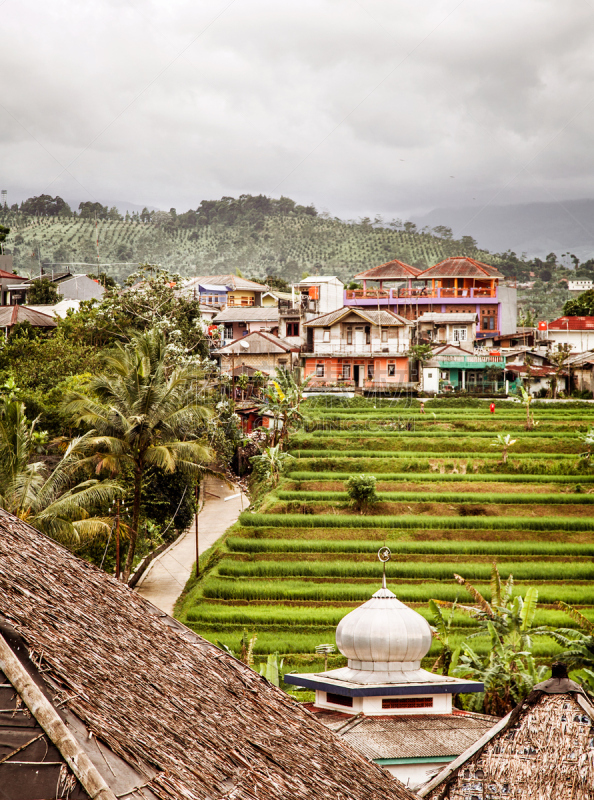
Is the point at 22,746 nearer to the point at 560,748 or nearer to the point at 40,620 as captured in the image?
the point at 40,620

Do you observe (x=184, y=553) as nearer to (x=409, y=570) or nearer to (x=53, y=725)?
(x=409, y=570)

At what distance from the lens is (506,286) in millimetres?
67312

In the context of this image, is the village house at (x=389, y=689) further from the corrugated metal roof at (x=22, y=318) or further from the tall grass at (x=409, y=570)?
the corrugated metal roof at (x=22, y=318)

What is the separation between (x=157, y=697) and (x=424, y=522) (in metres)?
25.9

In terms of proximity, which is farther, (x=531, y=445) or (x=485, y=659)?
(x=531, y=445)

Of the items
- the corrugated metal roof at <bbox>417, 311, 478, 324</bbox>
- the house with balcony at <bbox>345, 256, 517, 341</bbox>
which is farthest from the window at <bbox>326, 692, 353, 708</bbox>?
the house with balcony at <bbox>345, 256, 517, 341</bbox>

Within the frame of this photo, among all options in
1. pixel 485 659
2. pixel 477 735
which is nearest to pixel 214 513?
pixel 485 659

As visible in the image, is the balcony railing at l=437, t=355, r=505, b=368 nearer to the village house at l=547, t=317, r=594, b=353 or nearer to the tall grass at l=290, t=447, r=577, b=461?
the village house at l=547, t=317, r=594, b=353

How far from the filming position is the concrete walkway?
2773 centimetres

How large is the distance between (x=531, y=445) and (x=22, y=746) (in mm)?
37563

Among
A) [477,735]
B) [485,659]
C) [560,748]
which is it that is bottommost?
[485,659]

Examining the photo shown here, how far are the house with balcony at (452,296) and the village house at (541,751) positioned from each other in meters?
54.3

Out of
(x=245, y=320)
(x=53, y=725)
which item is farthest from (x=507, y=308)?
(x=53, y=725)

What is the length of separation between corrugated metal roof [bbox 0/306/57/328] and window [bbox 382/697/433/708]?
132 ft
